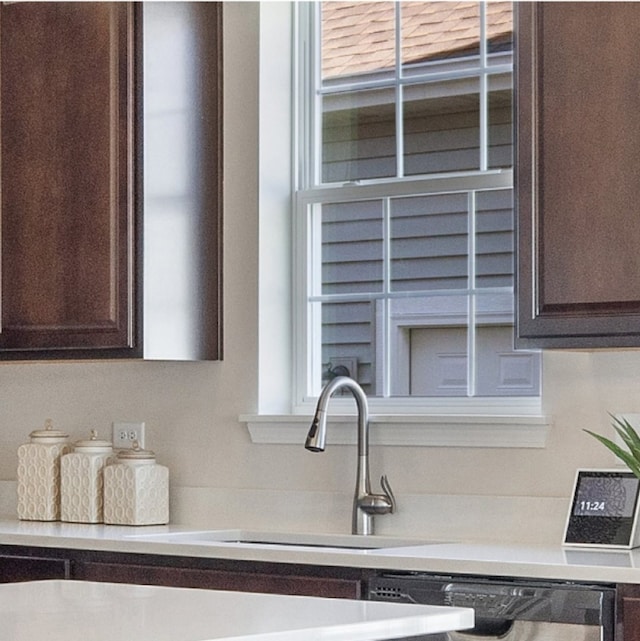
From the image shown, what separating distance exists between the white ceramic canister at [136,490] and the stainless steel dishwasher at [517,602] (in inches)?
42.5

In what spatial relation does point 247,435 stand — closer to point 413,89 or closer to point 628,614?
point 413,89

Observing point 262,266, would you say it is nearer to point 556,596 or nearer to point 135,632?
point 556,596

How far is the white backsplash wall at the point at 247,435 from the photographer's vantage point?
10.7 feet

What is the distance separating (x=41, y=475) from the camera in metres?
3.93

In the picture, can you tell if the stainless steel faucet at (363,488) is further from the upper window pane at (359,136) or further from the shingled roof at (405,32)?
the shingled roof at (405,32)

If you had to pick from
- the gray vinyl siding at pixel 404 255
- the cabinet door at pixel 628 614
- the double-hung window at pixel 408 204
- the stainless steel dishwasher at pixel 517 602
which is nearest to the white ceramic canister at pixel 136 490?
the double-hung window at pixel 408 204

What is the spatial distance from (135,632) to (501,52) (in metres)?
2.33

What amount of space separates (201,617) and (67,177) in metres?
2.13

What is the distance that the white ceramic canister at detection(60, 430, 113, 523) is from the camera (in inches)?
150

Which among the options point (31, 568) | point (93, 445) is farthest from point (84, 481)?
point (31, 568)

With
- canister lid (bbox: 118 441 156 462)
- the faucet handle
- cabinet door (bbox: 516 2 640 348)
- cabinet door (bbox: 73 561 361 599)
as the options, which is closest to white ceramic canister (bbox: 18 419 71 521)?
→ canister lid (bbox: 118 441 156 462)

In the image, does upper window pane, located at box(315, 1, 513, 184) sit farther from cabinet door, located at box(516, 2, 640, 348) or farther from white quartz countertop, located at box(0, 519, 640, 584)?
white quartz countertop, located at box(0, 519, 640, 584)

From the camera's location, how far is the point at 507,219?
353 centimetres

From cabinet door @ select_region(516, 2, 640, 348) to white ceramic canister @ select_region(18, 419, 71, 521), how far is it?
5.23 ft
